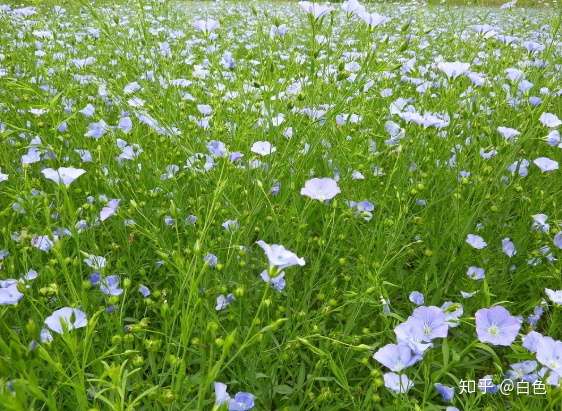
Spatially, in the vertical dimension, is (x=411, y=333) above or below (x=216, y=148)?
below

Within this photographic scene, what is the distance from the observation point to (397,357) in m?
1.54

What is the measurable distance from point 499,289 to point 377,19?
4.33 ft

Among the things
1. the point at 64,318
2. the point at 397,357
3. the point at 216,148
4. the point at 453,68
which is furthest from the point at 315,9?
the point at 64,318

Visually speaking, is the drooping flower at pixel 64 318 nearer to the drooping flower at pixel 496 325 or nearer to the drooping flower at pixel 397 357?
the drooping flower at pixel 397 357

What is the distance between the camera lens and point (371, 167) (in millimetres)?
2742

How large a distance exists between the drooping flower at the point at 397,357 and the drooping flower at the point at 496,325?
0.22m

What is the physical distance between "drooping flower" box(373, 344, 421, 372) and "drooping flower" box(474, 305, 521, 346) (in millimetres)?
217

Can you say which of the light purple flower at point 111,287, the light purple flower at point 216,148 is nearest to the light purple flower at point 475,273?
the light purple flower at point 216,148

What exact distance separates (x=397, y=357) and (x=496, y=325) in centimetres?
34

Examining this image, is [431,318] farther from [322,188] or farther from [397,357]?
[322,188]

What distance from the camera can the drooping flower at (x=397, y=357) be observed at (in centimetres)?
149

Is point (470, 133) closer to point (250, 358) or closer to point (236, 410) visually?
point (250, 358)

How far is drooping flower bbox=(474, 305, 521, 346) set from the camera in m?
1.51

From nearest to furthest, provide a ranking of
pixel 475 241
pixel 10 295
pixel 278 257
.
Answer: pixel 278 257 → pixel 10 295 → pixel 475 241
